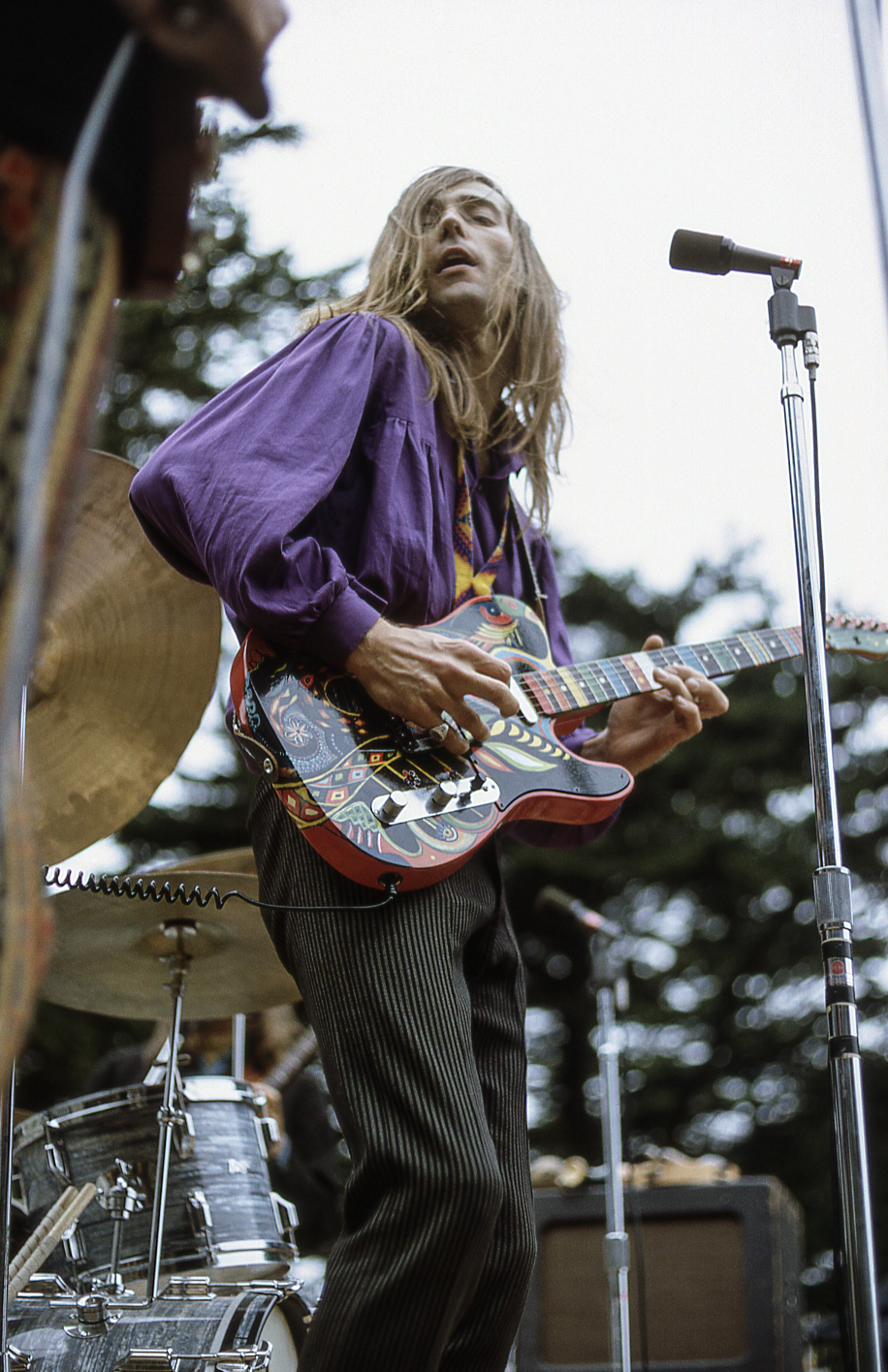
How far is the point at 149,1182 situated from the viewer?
2.89m

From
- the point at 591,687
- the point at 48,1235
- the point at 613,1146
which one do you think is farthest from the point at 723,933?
the point at 591,687

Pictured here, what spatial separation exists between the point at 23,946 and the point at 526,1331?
487 cm

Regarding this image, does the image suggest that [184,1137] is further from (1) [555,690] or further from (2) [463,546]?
(2) [463,546]

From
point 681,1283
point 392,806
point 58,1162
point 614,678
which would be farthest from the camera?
point 681,1283

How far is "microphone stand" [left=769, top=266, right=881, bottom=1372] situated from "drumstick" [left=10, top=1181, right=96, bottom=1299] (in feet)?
5.09

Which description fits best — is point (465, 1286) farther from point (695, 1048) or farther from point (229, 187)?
point (695, 1048)

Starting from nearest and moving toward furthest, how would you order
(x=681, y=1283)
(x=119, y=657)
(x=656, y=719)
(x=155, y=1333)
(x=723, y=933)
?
(x=155, y=1333) < (x=656, y=719) < (x=119, y=657) < (x=681, y=1283) < (x=723, y=933)

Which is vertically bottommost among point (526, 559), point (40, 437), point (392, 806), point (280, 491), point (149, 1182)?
point (149, 1182)

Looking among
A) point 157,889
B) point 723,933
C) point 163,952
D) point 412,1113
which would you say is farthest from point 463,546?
point 723,933

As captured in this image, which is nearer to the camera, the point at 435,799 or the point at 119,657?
the point at 435,799

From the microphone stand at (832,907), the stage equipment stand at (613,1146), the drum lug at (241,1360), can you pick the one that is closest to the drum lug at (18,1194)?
the drum lug at (241,1360)

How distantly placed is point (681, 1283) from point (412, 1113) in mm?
3648

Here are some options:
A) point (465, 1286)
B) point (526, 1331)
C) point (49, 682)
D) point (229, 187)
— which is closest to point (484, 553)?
point (49, 682)

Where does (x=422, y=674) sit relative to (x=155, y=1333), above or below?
above
